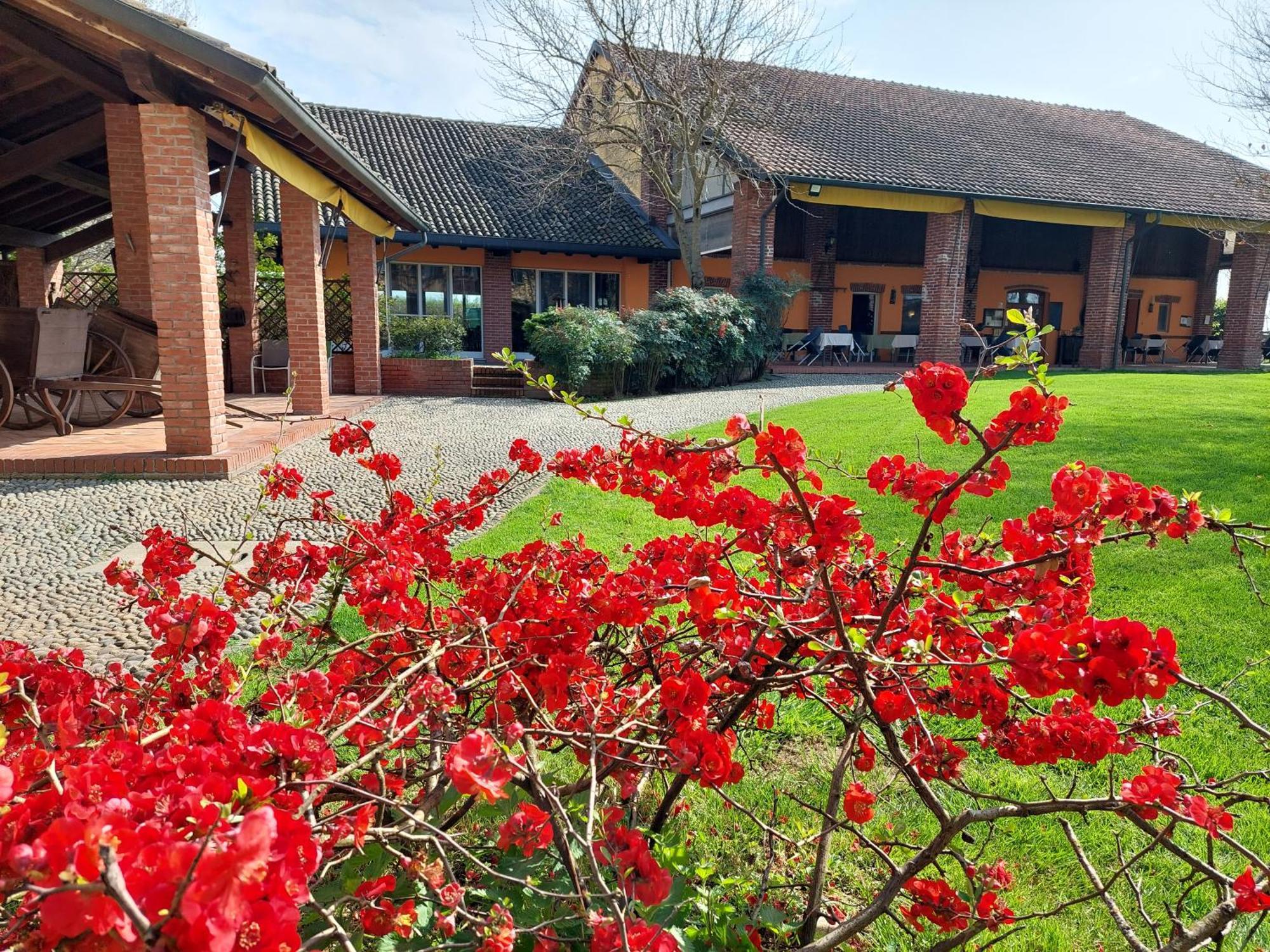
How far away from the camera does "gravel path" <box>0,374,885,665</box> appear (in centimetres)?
344

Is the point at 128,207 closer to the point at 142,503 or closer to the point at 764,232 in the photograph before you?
the point at 142,503

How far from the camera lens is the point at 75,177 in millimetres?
10125

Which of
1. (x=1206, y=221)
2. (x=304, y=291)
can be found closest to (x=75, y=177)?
(x=304, y=291)

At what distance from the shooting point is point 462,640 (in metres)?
1.47

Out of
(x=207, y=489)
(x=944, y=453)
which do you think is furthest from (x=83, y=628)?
(x=944, y=453)

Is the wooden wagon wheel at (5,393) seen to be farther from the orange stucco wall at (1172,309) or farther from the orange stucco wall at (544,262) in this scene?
the orange stucco wall at (1172,309)

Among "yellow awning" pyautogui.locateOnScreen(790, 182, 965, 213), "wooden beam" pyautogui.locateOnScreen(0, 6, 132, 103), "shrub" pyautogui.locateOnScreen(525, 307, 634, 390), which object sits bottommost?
"shrub" pyautogui.locateOnScreen(525, 307, 634, 390)

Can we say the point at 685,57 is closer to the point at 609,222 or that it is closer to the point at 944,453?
the point at 609,222

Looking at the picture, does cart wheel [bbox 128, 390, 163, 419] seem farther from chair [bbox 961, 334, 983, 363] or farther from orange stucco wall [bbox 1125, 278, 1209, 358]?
orange stucco wall [bbox 1125, 278, 1209, 358]

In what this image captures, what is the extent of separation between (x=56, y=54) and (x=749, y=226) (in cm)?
1251

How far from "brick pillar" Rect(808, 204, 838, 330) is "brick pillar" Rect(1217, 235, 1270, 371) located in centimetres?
980

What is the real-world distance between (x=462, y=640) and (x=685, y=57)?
719 inches

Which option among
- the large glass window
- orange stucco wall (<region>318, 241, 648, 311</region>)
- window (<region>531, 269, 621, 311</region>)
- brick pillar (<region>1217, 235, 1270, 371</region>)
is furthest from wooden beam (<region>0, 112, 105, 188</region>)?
brick pillar (<region>1217, 235, 1270, 371</region>)

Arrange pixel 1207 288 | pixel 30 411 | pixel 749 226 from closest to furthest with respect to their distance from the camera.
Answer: pixel 30 411
pixel 749 226
pixel 1207 288
